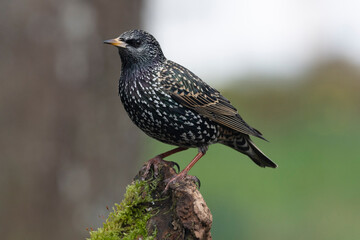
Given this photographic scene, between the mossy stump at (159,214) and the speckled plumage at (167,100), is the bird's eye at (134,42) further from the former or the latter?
the mossy stump at (159,214)

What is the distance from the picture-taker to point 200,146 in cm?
568

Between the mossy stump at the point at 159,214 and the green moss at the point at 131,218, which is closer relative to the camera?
the mossy stump at the point at 159,214

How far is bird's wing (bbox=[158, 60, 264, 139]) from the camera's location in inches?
220

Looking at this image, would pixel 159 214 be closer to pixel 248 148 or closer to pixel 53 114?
pixel 248 148

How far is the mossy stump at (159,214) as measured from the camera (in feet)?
14.6

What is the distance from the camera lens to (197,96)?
573 cm

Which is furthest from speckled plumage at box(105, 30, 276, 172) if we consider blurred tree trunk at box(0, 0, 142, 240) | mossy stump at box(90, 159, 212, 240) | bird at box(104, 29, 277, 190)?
blurred tree trunk at box(0, 0, 142, 240)

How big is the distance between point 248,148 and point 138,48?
4.77 feet

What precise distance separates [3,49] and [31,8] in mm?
492

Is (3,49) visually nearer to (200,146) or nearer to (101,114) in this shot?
(101,114)

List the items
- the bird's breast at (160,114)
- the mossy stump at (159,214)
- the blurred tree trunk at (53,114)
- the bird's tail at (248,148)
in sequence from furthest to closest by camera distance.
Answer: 1. the blurred tree trunk at (53,114)
2. the bird's tail at (248,148)
3. the bird's breast at (160,114)
4. the mossy stump at (159,214)

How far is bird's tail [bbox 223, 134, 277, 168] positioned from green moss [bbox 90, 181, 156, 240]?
1540 mm

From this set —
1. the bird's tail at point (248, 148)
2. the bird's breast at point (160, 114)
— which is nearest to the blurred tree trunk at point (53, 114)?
A: the bird's breast at point (160, 114)

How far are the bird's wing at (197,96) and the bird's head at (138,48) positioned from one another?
0.55 feet
